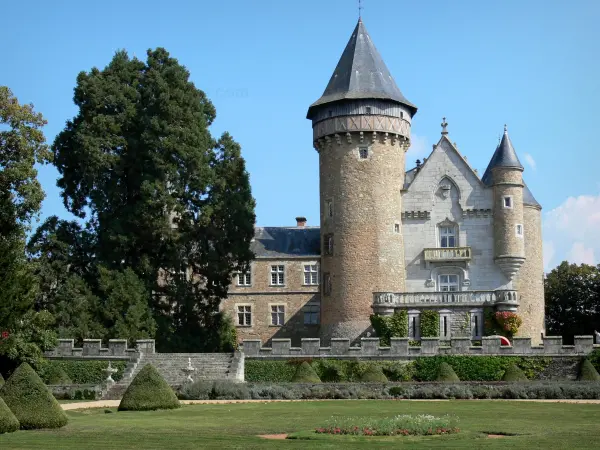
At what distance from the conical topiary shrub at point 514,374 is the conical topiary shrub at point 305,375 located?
7.49 meters

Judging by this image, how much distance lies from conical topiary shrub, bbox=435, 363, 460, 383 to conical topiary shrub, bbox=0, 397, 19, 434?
2096 cm

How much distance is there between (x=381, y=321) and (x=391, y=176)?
7.89m

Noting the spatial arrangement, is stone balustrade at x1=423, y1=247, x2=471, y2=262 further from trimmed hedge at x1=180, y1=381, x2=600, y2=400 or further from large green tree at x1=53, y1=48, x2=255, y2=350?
trimmed hedge at x1=180, y1=381, x2=600, y2=400

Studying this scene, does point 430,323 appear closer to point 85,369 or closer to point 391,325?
point 391,325

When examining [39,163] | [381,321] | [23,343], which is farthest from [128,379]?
[381,321]

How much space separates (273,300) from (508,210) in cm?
1398

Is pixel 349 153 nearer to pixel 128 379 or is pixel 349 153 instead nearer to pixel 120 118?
pixel 120 118

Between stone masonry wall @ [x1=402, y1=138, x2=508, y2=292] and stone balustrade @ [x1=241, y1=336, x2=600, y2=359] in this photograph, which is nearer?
stone balustrade @ [x1=241, y1=336, x2=600, y2=359]

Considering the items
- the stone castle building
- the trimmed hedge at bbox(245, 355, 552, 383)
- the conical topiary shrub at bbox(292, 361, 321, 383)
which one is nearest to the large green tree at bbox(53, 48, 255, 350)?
the stone castle building

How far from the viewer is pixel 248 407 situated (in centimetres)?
2878

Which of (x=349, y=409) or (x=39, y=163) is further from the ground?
(x=39, y=163)

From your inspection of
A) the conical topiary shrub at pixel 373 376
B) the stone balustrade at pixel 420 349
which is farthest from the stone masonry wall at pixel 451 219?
the conical topiary shrub at pixel 373 376

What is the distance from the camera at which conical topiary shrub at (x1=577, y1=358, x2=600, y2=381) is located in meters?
37.3

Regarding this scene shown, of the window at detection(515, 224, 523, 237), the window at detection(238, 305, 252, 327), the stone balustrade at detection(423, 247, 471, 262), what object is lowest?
the window at detection(238, 305, 252, 327)
